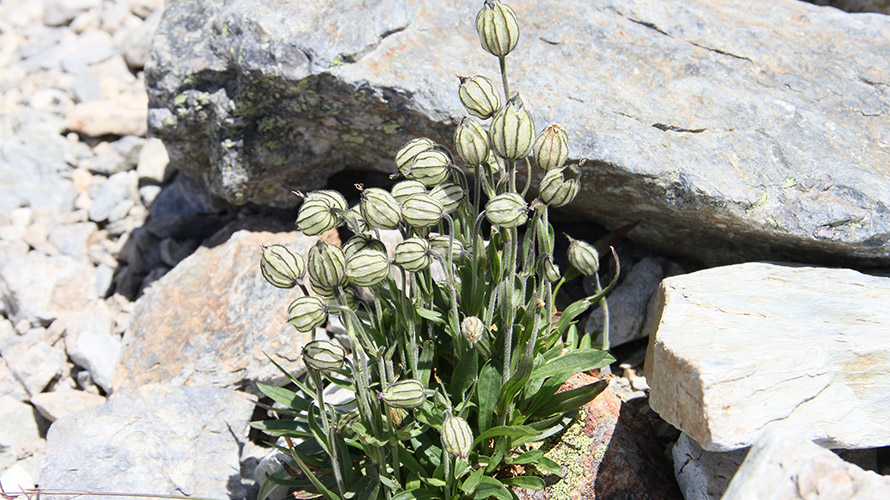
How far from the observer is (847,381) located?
3.37 metres

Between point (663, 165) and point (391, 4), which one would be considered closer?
point (663, 165)

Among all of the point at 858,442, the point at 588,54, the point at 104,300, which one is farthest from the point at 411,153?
the point at 104,300

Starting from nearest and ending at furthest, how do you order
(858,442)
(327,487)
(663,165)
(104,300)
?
(858,442) < (327,487) < (663,165) < (104,300)

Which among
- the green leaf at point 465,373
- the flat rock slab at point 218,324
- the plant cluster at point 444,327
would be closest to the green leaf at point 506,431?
the plant cluster at point 444,327

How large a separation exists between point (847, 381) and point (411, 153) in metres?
2.12

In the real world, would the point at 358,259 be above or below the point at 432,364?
above

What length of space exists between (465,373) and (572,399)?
532mm

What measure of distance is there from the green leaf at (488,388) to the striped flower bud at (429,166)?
34.6 inches

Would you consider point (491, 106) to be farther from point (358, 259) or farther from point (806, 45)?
point (806, 45)

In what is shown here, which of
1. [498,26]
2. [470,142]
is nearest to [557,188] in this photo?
[470,142]

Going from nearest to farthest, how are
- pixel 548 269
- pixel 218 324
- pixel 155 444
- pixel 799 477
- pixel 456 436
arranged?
pixel 799 477 < pixel 456 436 < pixel 548 269 < pixel 155 444 < pixel 218 324

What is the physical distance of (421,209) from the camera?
3139mm

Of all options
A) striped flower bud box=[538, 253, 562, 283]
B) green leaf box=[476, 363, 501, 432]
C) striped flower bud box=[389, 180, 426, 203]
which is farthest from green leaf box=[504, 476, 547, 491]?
striped flower bud box=[389, 180, 426, 203]

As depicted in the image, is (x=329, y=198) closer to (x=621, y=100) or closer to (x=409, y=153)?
(x=409, y=153)
